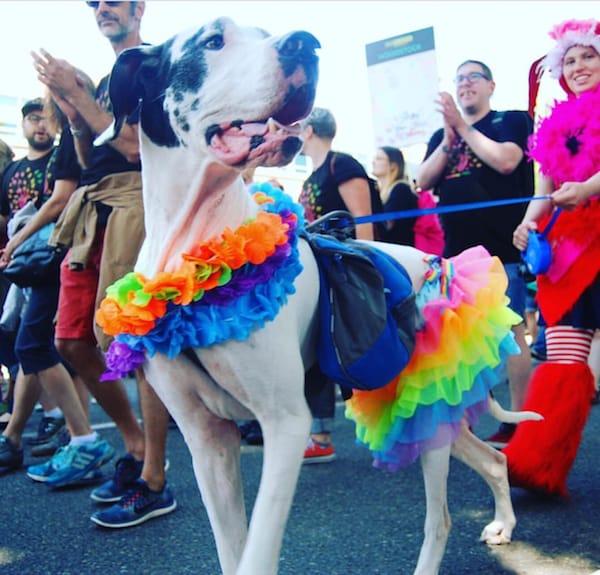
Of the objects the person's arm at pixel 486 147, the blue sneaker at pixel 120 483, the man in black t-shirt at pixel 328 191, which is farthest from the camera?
the man in black t-shirt at pixel 328 191

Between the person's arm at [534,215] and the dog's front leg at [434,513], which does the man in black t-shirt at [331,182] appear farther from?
the dog's front leg at [434,513]

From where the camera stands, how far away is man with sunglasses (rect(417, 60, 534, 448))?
3996 mm

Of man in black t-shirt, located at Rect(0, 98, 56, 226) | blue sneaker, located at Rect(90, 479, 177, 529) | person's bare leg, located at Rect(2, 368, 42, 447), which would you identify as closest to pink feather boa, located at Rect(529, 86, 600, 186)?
blue sneaker, located at Rect(90, 479, 177, 529)

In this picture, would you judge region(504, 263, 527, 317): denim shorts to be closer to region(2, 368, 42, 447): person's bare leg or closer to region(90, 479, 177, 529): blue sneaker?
region(90, 479, 177, 529): blue sneaker

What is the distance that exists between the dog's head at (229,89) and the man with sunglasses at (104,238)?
1035 mm

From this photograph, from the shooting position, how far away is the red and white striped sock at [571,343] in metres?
3.19

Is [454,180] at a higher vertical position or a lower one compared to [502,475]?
higher

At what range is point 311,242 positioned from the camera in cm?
217

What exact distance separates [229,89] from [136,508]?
1931mm

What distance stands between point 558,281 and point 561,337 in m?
0.24

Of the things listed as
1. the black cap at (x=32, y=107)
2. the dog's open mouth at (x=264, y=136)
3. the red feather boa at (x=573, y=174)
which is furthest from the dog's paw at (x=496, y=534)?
the black cap at (x=32, y=107)

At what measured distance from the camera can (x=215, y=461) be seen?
1987 millimetres

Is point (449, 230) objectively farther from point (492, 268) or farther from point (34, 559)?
point (34, 559)

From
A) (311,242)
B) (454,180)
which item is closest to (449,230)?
(454,180)
